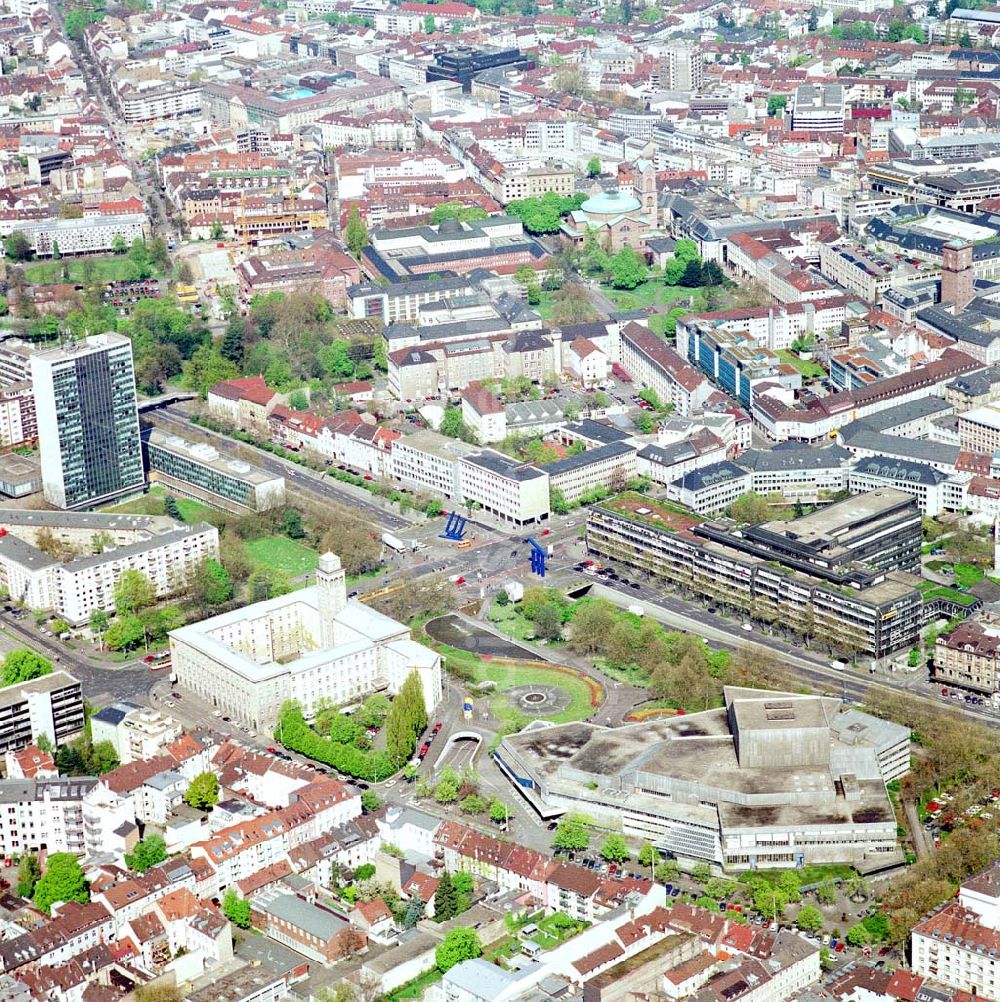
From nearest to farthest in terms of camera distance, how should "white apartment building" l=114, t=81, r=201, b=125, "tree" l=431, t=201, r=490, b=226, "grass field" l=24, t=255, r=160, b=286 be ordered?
"grass field" l=24, t=255, r=160, b=286
"tree" l=431, t=201, r=490, b=226
"white apartment building" l=114, t=81, r=201, b=125

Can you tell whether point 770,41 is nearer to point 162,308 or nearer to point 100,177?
point 100,177

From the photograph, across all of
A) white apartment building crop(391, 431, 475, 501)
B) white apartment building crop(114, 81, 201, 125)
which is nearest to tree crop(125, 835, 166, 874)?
white apartment building crop(391, 431, 475, 501)

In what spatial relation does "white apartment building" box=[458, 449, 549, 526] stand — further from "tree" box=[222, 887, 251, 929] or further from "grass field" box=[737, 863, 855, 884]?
"tree" box=[222, 887, 251, 929]

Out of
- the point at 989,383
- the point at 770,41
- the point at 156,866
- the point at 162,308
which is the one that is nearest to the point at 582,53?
the point at 770,41

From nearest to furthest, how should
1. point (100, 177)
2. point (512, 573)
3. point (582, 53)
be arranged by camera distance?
point (512, 573)
point (100, 177)
point (582, 53)

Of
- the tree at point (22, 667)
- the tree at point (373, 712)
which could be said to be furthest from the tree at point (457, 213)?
the tree at point (373, 712)
